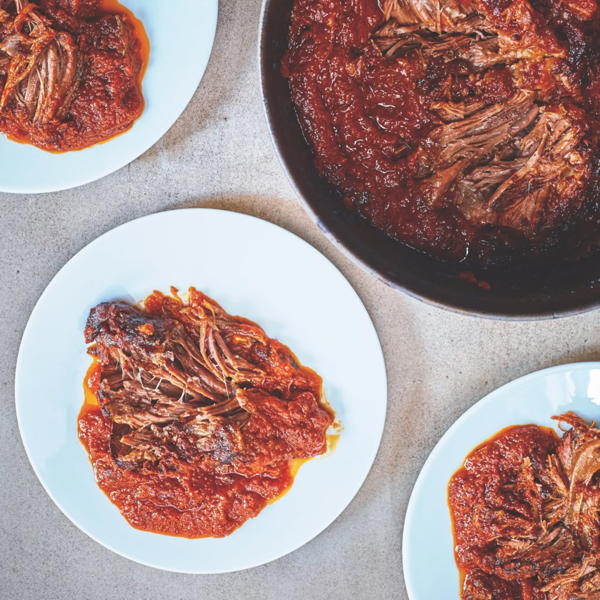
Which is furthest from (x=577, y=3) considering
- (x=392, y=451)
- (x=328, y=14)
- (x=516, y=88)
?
(x=392, y=451)

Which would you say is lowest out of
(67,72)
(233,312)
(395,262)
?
(233,312)

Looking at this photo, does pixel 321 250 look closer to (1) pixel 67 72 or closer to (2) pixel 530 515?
(1) pixel 67 72

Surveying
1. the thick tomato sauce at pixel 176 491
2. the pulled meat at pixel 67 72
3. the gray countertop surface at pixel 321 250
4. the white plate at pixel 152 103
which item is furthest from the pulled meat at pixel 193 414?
the pulled meat at pixel 67 72

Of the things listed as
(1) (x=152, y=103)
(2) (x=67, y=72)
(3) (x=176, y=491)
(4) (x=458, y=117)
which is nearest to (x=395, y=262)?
(4) (x=458, y=117)

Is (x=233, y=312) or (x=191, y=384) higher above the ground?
(x=233, y=312)

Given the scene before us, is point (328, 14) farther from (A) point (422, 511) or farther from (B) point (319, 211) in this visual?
(A) point (422, 511)

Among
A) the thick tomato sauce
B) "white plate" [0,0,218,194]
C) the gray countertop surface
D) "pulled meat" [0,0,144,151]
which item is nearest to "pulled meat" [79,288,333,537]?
the thick tomato sauce

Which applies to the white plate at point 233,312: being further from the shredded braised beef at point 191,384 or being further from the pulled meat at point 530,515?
the pulled meat at point 530,515
